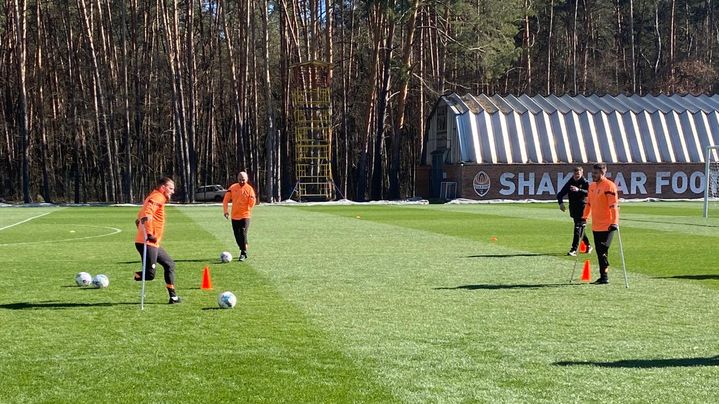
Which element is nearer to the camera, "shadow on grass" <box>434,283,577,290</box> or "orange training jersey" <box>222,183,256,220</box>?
"shadow on grass" <box>434,283,577,290</box>

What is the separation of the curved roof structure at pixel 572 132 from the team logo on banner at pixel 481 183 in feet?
2.73

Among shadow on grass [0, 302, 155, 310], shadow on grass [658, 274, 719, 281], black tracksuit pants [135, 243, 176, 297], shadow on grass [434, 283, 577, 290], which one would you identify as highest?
black tracksuit pants [135, 243, 176, 297]

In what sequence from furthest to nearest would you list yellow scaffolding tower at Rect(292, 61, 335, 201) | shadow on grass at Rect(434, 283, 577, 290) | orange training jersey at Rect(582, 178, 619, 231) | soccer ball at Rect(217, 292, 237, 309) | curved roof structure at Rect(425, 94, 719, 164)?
1. yellow scaffolding tower at Rect(292, 61, 335, 201)
2. curved roof structure at Rect(425, 94, 719, 164)
3. orange training jersey at Rect(582, 178, 619, 231)
4. shadow on grass at Rect(434, 283, 577, 290)
5. soccer ball at Rect(217, 292, 237, 309)

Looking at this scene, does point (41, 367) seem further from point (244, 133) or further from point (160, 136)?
point (160, 136)

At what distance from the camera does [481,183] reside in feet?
186

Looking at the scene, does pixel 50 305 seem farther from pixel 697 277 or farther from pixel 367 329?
pixel 697 277

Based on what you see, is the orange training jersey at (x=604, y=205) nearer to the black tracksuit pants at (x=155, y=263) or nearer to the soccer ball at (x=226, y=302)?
the soccer ball at (x=226, y=302)

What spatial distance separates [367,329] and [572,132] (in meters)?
49.5

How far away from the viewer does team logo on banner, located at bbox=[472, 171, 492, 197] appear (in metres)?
56.7

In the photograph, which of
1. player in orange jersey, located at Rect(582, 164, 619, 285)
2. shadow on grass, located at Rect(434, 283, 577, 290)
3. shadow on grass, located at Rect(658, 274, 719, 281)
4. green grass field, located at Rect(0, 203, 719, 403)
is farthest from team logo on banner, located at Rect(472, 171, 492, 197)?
shadow on grass, located at Rect(434, 283, 577, 290)

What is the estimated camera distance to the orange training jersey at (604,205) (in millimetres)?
15219

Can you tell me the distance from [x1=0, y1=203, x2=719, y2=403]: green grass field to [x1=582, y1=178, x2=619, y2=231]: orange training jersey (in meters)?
1.00

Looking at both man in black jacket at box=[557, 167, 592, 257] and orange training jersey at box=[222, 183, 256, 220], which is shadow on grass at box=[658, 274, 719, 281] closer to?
man in black jacket at box=[557, 167, 592, 257]

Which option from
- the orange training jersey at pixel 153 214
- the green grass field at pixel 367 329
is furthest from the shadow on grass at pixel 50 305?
the orange training jersey at pixel 153 214
